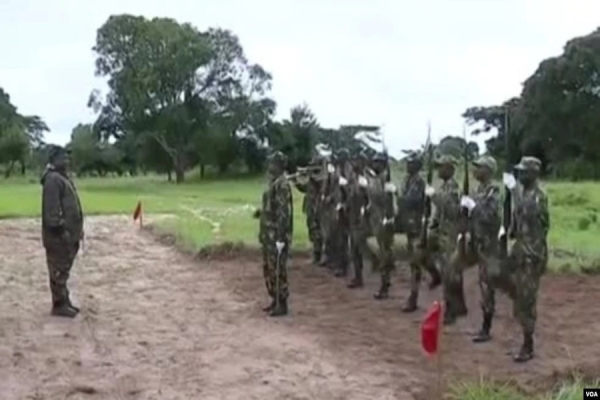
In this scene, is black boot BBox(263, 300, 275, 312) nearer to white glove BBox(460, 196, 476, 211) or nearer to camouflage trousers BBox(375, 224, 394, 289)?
camouflage trousers BBox(375, 224, 394, 289)

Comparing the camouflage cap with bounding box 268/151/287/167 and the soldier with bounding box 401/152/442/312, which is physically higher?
the camouflage cap with bounding box 268/151/287/167

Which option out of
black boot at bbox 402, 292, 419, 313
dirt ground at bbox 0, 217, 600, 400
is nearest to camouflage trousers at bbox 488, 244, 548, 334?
dirt ground at bbox 0, 217, 600, 400

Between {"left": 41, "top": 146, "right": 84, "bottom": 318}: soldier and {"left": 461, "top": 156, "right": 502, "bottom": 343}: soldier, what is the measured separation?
4007mm

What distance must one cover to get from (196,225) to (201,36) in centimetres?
2965

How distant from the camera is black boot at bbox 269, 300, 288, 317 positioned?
35.3 feet

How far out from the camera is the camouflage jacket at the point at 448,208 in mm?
9852

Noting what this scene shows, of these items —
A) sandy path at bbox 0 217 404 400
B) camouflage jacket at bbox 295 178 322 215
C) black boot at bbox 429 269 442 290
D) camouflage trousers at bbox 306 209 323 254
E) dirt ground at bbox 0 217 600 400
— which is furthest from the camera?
camouflage jacket at bbox 295 178 322 215

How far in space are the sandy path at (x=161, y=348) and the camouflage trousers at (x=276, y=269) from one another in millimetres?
316

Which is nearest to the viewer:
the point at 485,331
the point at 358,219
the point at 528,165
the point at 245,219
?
the point at 528,165

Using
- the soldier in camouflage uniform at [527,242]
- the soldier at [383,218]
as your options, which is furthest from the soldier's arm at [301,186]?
the soldier in camouflage uniform at [527,242]

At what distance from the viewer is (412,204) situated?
36.0 feet

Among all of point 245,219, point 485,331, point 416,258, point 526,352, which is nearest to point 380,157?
point 416,258

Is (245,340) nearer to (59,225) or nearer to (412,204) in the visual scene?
(59,225)

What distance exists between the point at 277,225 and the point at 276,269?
45 centimetres
